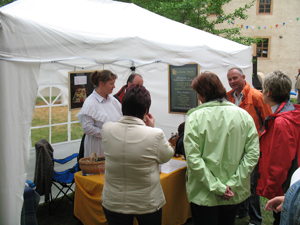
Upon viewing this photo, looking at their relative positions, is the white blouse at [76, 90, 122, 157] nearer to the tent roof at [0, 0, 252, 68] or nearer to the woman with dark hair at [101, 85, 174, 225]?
the tent roof at [0, 0, 252, 68]

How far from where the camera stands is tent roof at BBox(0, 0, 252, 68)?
2.18 metres

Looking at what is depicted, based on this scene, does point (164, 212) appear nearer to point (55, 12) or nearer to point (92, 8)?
point (55, 12)

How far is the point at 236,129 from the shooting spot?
201cm

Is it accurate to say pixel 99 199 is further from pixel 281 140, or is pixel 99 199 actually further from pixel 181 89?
pixel 181 89

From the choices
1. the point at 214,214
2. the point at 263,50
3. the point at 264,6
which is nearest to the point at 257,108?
the point at 214,214

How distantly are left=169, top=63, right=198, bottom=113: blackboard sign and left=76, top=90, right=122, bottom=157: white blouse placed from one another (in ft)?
7.74

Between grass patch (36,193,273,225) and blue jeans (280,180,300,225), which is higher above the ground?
blue jeans (280,180,300,225)

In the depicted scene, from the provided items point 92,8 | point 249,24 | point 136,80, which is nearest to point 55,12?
point 92,8

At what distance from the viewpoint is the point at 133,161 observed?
5.94ft

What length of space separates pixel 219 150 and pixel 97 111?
1.58m

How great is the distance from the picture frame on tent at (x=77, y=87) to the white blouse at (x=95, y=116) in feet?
5.74

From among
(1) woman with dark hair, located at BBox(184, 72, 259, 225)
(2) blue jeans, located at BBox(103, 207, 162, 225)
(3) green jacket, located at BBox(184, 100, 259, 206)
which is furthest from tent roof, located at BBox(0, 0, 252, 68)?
(2) blue jeans, located at BBox(103, 207, 162, 225)

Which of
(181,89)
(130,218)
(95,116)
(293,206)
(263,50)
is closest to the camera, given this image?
(293,206)

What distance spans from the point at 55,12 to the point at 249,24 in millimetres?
19080
